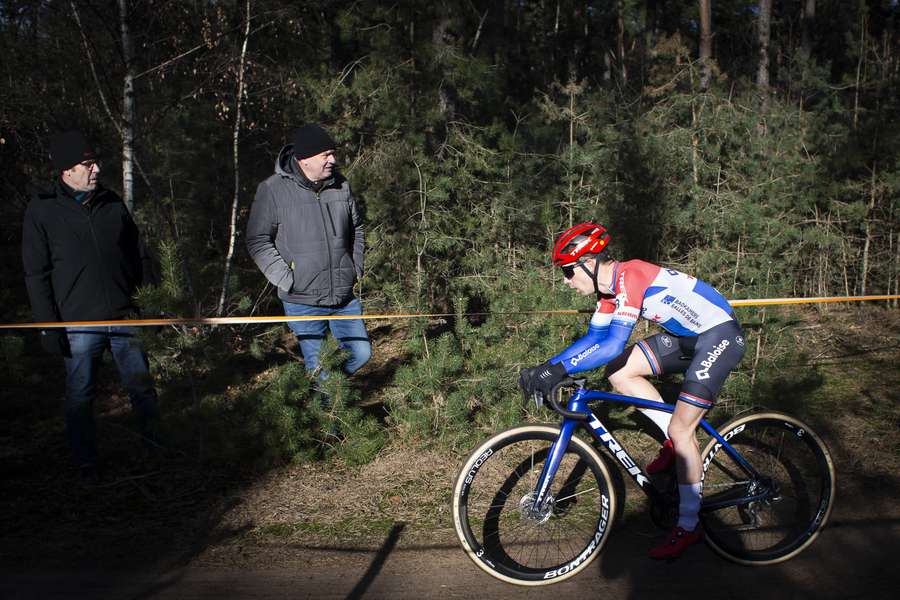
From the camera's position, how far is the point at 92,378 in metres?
5.08

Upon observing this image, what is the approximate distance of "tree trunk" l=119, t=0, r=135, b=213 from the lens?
7070 mm

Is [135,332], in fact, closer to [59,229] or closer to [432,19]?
[59,229]

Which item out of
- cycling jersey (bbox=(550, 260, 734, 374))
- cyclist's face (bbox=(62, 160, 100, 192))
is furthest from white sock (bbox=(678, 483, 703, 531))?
cyclist's face (bbox=(62, 160, 100, 192))

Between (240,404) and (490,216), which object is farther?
(490,216)

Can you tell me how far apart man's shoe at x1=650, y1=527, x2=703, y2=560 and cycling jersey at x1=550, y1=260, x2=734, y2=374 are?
106 centimetres

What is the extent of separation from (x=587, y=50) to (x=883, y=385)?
2971 cm

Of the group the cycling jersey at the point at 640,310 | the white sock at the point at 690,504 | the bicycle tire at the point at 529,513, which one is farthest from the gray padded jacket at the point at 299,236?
the white sock at the point at 690,504

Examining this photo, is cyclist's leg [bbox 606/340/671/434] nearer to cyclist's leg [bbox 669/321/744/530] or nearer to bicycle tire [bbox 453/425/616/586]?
cyclist's leg [bbox 669/321/744/530]

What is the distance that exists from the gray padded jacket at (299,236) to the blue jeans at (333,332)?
11cm

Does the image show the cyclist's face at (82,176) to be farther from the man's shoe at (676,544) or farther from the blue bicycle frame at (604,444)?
the man's shoe at (676,544)

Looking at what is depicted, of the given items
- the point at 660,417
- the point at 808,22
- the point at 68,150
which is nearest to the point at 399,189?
the point at 68,150

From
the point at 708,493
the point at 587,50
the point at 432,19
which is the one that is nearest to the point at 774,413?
the point at 708,493

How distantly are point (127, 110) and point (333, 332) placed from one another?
364cm

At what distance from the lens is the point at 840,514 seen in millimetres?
4734
